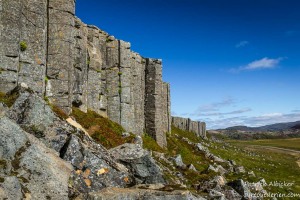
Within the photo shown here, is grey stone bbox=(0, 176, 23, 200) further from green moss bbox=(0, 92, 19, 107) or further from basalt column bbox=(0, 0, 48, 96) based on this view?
basalt column bbox=(0, 0, 48, 96)

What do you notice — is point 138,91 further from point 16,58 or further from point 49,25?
point 16,58

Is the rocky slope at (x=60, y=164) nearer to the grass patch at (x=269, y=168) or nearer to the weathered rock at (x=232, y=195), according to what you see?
the weathered rock at (x=232, y=195)

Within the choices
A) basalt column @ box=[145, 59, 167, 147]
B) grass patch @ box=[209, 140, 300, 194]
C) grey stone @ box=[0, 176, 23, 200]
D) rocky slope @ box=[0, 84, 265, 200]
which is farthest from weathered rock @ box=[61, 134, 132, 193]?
basalt column @ box=[145, 59, 167, 147]

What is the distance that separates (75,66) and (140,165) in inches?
743

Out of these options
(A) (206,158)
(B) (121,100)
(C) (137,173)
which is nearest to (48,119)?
(C) (137,173)

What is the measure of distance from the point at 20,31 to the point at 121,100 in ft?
70.1

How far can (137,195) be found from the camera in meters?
15.5

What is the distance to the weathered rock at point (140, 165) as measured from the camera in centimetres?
1958

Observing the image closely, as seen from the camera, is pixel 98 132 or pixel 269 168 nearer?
pixel 98 132

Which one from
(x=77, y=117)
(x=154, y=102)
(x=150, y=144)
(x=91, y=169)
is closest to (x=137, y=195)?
(x=91, y=169)

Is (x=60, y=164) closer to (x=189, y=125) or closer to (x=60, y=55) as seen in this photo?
(x=60, y=55)

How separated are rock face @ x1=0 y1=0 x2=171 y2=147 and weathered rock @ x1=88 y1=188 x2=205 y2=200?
1459 cm

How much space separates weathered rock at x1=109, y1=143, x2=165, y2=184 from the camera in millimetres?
19578

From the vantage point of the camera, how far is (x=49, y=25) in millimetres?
32219
